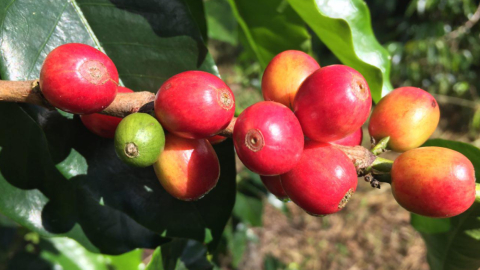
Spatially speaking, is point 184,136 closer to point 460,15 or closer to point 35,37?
point 35,37

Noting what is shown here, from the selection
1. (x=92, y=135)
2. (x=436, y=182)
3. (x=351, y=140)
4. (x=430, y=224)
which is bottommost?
(x=430, y=224)

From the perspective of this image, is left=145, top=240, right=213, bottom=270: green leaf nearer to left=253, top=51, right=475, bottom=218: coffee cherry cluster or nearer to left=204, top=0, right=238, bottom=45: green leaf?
left=253, top=51, right=475, bottom=218: coffee cherry cluster

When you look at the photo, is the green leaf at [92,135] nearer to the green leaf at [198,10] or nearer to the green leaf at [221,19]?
the green leaf at [198,10]

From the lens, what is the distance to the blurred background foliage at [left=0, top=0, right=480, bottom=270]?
2127 millimetres

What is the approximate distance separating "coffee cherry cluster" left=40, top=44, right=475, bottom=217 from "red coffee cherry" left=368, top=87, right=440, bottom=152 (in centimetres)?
12

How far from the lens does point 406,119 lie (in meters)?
1.02

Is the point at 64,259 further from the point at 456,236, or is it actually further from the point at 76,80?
the point at 456,236

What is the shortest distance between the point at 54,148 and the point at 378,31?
29.2 feet

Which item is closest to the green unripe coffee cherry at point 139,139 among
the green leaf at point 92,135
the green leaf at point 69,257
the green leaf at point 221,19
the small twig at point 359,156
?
the green leaf at point 92,135

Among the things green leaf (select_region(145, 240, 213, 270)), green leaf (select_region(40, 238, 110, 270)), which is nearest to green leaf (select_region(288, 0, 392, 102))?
green leaf (select_region(145, 240, 213, 270))

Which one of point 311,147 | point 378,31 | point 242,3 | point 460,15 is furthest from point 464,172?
point 378,31

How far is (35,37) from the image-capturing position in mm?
1110

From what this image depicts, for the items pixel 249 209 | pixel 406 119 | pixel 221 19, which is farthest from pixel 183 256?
pixel 221 19

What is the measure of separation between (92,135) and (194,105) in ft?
1.42
